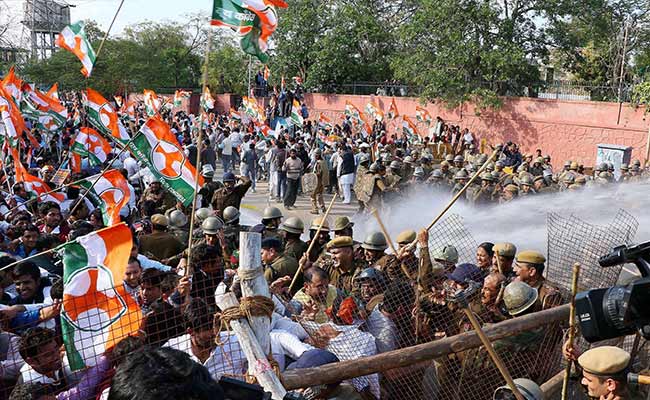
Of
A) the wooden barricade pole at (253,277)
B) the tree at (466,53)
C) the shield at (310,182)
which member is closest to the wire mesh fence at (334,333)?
the wooden barricade pole at (253,277)

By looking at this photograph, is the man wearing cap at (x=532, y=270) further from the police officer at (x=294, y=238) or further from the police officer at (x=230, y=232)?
the police officer at (x=230, y=232)

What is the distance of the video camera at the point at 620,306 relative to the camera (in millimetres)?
2410

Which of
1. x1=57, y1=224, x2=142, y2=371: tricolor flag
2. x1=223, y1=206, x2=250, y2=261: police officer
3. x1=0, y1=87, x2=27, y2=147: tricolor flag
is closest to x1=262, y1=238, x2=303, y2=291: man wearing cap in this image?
x1=223, y1=206, x2=250, y2=261: police officer

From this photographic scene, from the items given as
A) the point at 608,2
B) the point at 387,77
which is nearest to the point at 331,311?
the point at 608,2

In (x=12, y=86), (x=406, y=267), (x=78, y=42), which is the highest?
(x=78, y=42)

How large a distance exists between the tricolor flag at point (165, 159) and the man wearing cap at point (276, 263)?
991 mm

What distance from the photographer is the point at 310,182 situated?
50.6 ft

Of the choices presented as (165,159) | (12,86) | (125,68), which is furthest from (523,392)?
(125,68)

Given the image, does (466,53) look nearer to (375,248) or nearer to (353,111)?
(353,111)

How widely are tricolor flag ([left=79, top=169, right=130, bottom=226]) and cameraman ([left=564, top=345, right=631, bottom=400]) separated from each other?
5358 mm

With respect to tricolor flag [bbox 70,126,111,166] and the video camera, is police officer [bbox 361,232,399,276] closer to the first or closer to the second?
the video camera

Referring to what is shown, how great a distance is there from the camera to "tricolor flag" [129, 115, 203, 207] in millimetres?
6754

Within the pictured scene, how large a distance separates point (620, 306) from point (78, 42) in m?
11.1

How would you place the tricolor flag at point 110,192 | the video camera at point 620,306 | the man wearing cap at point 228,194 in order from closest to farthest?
1. the video camera at point 620,306
2. the tricolor flag at point 110,192
3. the man wearing cap at point 228,194
